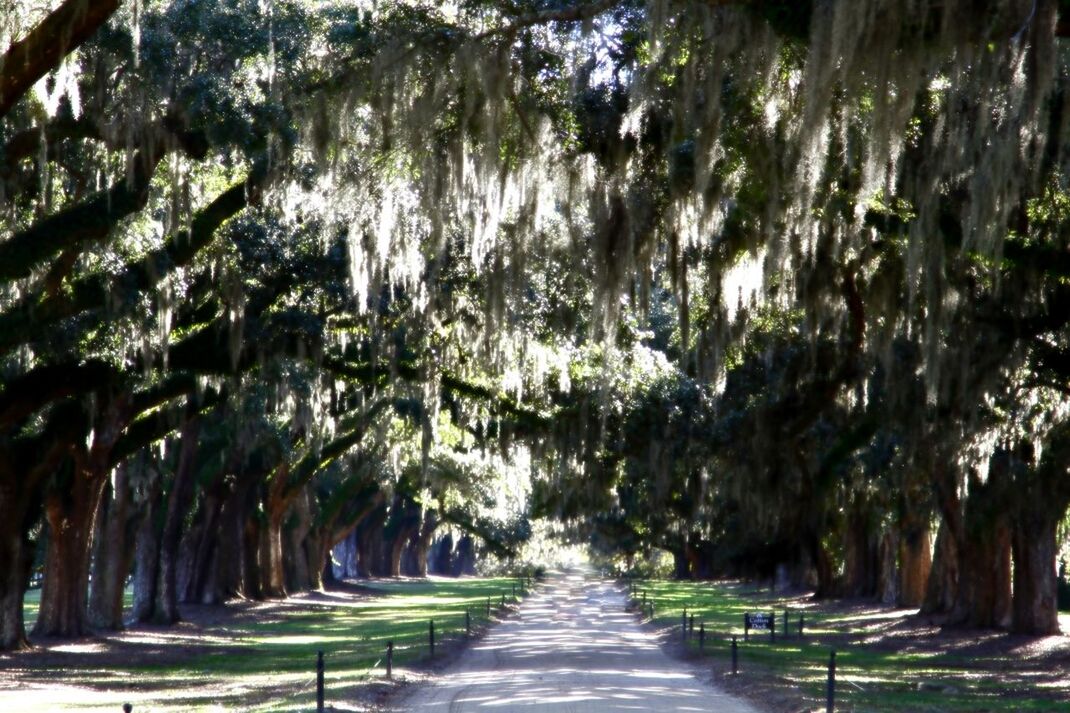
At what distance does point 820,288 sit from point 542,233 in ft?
11.1

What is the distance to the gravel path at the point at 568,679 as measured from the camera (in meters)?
14.6

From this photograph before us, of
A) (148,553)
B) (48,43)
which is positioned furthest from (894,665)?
(48,43)

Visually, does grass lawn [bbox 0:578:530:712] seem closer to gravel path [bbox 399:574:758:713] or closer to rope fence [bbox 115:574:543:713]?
rope fence [bbox 115:574:543:713]

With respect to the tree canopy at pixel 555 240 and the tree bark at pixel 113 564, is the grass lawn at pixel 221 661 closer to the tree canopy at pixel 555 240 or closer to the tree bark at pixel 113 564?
the tree bark at pixel 113 564

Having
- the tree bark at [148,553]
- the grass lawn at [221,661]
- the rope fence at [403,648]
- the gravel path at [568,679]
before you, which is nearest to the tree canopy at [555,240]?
the grass lawn at [221,661]

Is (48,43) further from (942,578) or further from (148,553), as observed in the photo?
(942,578)

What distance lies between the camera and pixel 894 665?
2289cm

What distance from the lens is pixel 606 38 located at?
13.4 m

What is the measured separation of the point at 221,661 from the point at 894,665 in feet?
38.4

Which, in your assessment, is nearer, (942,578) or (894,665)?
(894,665)

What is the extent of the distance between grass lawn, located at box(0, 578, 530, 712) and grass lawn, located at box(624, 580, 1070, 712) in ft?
17.9

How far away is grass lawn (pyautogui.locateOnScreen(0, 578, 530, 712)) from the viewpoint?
16.1 metres

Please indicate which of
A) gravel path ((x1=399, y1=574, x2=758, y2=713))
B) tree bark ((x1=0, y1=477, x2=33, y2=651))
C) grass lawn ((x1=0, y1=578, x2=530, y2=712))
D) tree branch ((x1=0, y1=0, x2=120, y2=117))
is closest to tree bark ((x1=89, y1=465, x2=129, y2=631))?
grass lawn ((x1=0, y1=578, x2=530, y2=712))

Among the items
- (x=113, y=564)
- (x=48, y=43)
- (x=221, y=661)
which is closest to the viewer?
(x=48, y=43)
